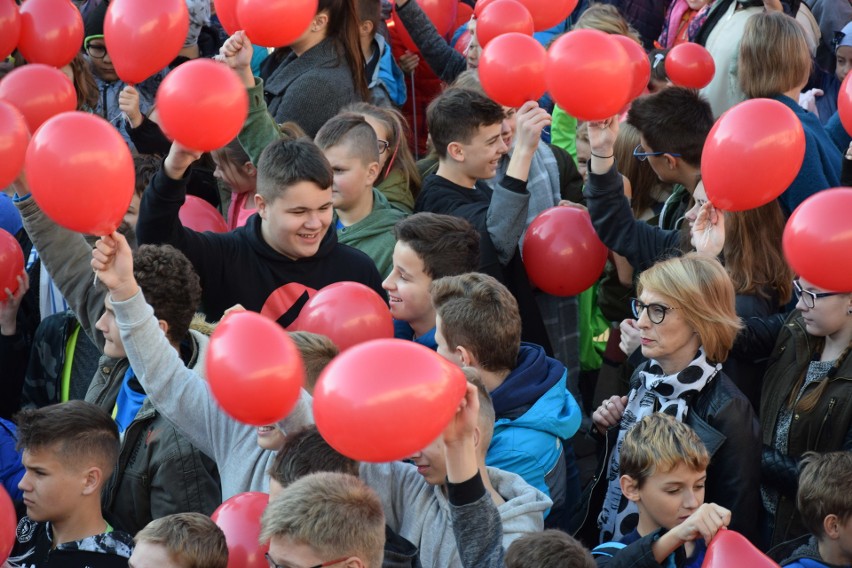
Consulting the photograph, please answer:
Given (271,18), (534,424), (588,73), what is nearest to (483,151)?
(588,73)

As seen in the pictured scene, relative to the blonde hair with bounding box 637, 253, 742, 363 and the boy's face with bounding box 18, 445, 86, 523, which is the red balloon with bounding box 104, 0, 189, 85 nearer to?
the boy's face with bounding box 18, 445, 86, 523

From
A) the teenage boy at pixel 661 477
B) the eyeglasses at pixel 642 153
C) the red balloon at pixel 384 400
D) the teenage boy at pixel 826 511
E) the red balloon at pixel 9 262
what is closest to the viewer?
the red balloon at pixel 384 400

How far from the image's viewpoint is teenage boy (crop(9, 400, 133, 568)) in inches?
146

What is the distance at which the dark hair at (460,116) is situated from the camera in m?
5.31

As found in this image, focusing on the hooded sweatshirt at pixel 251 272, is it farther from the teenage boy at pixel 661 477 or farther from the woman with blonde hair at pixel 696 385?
the teenage boy at pixel 661 477

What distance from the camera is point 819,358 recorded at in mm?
4207

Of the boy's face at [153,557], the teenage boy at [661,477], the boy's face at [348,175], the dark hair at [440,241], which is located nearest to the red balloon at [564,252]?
the dark hair at [440,241]

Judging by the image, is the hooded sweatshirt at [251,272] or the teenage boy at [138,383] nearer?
the teenage boy at [138,383]

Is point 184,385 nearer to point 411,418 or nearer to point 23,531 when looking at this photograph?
point 23,531

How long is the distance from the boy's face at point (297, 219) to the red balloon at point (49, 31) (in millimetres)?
1769

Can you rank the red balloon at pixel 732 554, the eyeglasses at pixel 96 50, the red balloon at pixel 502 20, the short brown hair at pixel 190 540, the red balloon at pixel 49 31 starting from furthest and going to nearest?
the eyeglasses at pixel 96 50 → the red balloon at pixel 502 20 → the red balloon at pixel 49 31 → the short brown hair at pixel 190 540 → the red balloon at pixel 732 554

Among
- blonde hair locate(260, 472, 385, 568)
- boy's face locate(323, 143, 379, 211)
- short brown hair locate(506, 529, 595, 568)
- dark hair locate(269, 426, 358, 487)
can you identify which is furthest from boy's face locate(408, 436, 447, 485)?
boy's face locate(323, 143, 379, 211)

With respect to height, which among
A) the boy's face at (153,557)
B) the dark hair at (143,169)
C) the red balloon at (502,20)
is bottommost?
the dark hair at (143,169)

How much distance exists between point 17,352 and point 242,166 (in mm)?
1312
